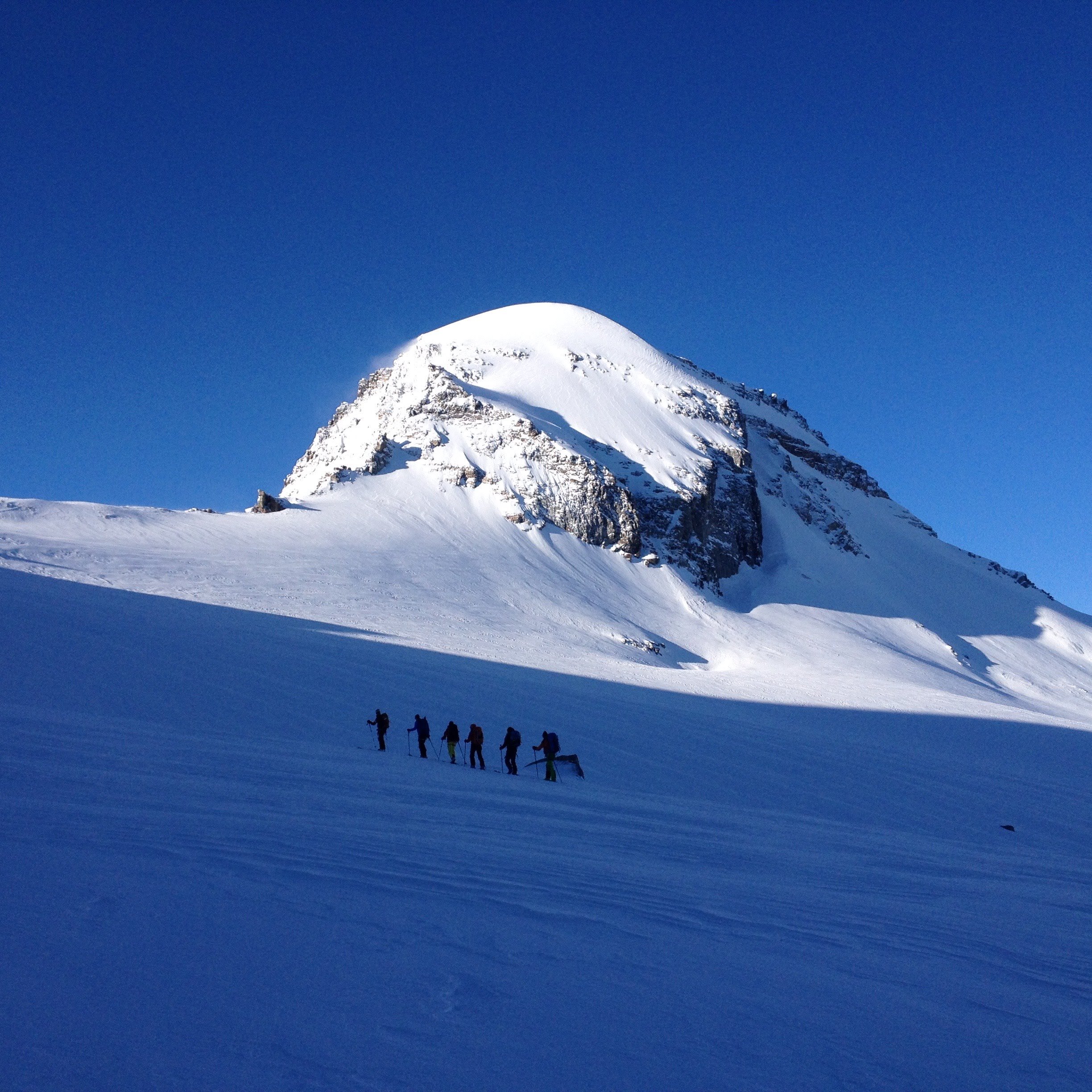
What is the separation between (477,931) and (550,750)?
7.56 meters

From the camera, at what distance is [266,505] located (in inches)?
1615

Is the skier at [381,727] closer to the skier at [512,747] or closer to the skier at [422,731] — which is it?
the skier at [422,731]

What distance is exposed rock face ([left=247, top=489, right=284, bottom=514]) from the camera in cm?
4100

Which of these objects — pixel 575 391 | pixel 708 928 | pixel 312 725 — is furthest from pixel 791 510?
pixel 708 928

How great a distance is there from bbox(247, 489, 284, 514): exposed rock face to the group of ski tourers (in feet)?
101

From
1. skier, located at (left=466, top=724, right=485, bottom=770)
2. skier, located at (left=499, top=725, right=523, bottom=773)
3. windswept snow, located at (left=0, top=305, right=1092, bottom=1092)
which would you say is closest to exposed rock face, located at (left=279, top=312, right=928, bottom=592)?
windswept snow, located at (left=0, top=305, right=1092, bottom=1092)

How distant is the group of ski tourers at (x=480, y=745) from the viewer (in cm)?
1155

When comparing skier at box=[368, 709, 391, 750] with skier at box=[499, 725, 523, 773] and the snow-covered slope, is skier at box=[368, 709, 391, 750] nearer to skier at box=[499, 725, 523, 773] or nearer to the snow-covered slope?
skier at box=[499, 725, 523, 773]

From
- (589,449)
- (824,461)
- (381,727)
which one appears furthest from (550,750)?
(824,461)

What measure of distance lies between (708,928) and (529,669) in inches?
669

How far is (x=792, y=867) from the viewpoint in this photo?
6.84m

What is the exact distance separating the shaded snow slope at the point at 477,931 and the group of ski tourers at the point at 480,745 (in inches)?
27.7

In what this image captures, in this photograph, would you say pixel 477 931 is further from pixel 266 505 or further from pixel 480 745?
pixel 266 505

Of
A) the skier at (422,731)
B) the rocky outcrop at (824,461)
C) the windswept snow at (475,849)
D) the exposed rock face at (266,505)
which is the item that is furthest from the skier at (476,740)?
the rocky outcrop at (824,461)
